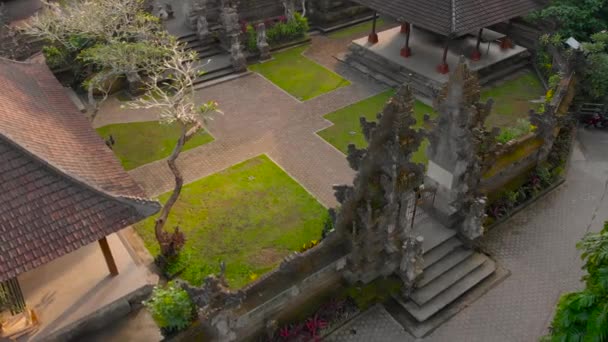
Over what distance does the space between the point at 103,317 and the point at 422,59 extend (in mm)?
22370

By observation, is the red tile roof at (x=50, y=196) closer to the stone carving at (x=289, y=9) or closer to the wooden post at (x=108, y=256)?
the wooden post at (x=108, y=256)

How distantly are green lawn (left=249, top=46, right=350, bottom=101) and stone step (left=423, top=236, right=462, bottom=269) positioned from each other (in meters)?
13.1

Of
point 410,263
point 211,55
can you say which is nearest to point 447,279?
point 410,263

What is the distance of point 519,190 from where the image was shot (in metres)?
19.9

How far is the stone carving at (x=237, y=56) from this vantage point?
96.4 feet

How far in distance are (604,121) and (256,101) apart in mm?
17388

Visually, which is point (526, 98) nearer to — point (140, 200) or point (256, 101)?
point (256, 101)

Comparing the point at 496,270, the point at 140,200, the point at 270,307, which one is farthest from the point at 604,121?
the point at 140,200

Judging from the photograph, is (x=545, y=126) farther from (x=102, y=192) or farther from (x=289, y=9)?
(x=289, y=9)

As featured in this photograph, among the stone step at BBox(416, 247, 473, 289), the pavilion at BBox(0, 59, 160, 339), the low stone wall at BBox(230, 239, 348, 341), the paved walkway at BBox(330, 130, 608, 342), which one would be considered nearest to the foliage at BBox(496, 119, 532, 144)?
the paved walkway at BBox(330, 130, 608, 342)

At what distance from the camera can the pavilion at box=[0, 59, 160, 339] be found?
12.5 m

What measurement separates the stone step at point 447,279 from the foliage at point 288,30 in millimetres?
20403

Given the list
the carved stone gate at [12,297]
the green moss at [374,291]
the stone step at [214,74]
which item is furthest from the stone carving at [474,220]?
the stone step at [214,74]

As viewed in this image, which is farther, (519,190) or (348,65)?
(348,65)
